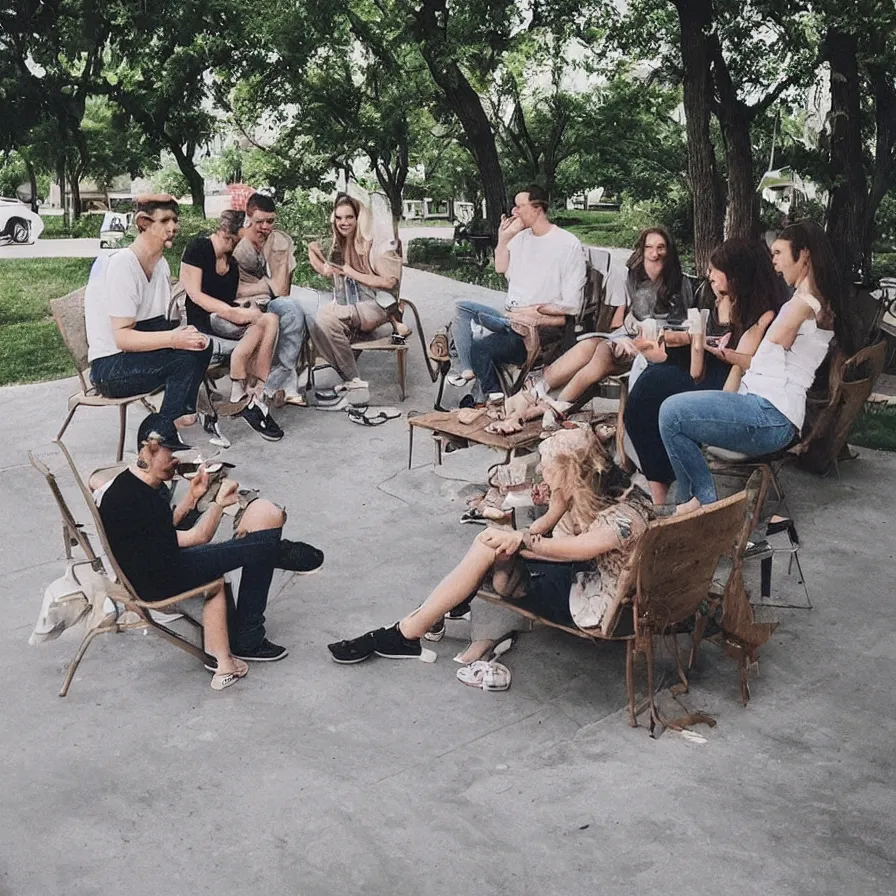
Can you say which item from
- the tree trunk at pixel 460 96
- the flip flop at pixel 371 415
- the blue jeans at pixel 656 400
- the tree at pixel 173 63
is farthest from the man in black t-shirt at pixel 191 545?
the tree at pixel 173 63

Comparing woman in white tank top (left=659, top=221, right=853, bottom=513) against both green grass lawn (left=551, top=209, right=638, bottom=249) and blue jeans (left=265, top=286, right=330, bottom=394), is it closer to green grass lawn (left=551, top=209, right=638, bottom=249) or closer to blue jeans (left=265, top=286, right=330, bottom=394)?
blue jeans (left=265, top=286, right=330, bottom=394)

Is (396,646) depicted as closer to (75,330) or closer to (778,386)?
(778,386)

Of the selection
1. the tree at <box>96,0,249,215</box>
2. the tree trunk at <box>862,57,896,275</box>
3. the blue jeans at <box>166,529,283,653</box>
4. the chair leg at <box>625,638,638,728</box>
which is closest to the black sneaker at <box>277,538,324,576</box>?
the blue jeans at <box>166,529,283,653</box>

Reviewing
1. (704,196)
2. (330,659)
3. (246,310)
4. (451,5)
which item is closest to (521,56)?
(451,5)

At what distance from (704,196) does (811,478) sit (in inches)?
201

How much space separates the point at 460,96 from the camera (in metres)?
13.5

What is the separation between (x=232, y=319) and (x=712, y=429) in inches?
129

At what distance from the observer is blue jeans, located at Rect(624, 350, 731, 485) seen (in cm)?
586

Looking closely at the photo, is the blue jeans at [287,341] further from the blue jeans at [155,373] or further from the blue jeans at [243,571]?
the blue jeans at [243,571]

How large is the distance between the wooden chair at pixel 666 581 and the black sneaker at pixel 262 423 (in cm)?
338

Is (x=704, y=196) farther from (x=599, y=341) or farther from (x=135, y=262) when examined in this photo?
(x=135, y=262)

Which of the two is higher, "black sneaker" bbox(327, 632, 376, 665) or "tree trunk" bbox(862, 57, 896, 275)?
"tree trunk" bbox(862, 57, 896, 275)

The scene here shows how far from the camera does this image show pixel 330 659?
466cm

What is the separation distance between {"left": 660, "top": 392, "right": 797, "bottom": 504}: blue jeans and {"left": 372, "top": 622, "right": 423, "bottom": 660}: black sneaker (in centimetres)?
155
